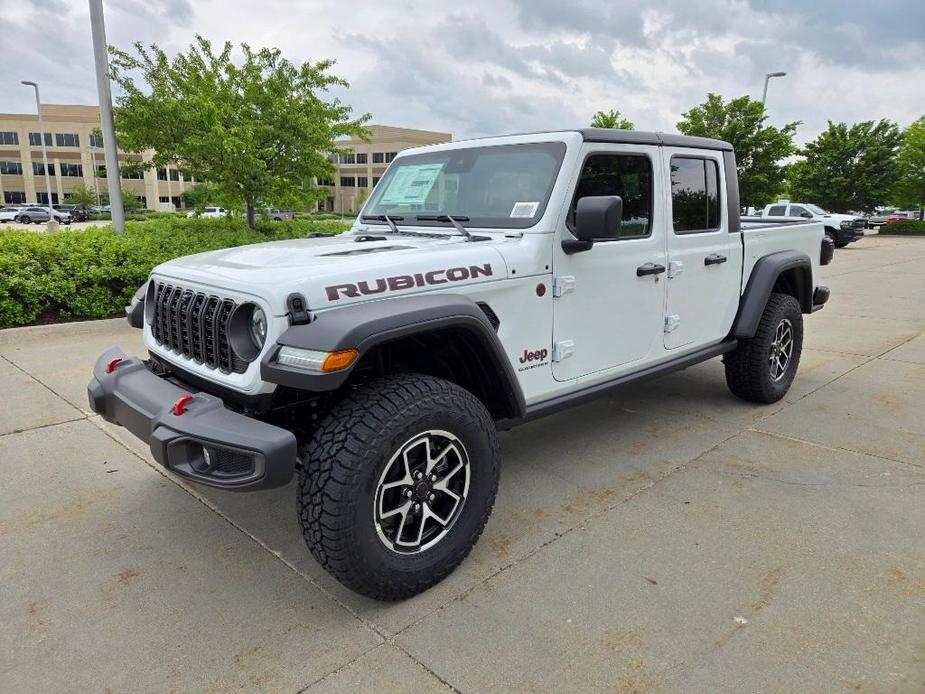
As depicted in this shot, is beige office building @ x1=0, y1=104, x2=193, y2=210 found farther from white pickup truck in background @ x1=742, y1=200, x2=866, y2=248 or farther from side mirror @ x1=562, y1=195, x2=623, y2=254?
side mirror @ x1=562, y1=195, x2=623, y2=254

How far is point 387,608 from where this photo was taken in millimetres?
2588

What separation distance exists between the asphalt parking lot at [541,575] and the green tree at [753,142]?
19992 mm

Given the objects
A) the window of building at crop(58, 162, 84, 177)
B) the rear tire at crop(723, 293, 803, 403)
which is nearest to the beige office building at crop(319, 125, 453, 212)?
the window of building at crop(58, 162, 84, 177)

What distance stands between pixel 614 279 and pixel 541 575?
62.5 inches

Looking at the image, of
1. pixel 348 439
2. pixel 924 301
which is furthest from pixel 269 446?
pixel 924 301

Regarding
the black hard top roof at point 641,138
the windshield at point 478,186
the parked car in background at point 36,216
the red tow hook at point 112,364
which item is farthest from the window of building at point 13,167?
the black hard top roof at point 641,138

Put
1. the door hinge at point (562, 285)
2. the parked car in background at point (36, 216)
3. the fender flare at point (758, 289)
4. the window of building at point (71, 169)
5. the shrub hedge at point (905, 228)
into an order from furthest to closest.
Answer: the window of building at point (71, 169)
the parked car in background at point (36, 216)
the shrub hedge at point (905, 228)
the fender flare at point (758, 289)
the door hinge at point (562, 285)

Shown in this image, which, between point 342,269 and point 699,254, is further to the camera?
point 699,254

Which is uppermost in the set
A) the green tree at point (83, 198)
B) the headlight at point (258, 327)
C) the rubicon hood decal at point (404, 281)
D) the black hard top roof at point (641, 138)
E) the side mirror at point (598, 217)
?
the green tree at point (83, 198)

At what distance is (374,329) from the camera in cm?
236

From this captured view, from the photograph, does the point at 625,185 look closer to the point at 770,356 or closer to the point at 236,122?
the point at 770,356

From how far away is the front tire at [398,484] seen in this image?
235 cm

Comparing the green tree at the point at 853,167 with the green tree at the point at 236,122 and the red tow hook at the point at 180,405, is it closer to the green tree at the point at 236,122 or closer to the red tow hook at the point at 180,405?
the green tree at the point at 236,122

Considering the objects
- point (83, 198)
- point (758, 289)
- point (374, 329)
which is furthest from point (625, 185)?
point (83, 198)
